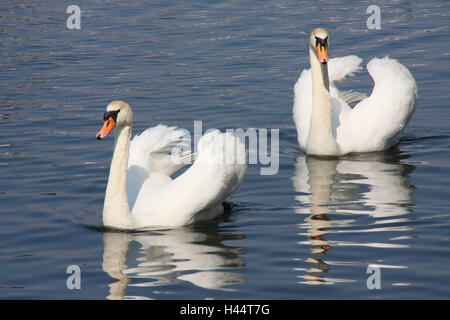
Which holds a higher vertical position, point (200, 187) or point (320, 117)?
point (320, 117)

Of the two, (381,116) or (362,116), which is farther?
(362,116)

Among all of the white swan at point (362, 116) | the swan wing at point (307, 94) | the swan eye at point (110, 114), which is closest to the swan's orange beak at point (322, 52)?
the white swan at point (362, 116)

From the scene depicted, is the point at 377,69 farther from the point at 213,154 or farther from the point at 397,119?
the point at 213,154

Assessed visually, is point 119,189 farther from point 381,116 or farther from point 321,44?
point 381,116

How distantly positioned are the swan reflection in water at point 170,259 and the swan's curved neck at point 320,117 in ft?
9.51

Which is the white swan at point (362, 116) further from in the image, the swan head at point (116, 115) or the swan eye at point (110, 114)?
the swan eye at point (110, 114)

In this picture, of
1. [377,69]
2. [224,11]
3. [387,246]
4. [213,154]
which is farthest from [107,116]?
[224,11]

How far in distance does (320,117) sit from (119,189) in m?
3.57

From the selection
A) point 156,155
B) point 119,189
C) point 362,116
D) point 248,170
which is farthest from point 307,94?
point 119,189

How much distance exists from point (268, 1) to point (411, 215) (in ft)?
48.6

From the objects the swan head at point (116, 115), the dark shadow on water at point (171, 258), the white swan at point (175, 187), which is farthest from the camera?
the white swan at point (175, 187)

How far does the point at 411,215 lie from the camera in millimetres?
9469

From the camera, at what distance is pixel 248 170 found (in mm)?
11609

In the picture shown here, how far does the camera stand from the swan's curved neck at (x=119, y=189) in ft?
30.4
